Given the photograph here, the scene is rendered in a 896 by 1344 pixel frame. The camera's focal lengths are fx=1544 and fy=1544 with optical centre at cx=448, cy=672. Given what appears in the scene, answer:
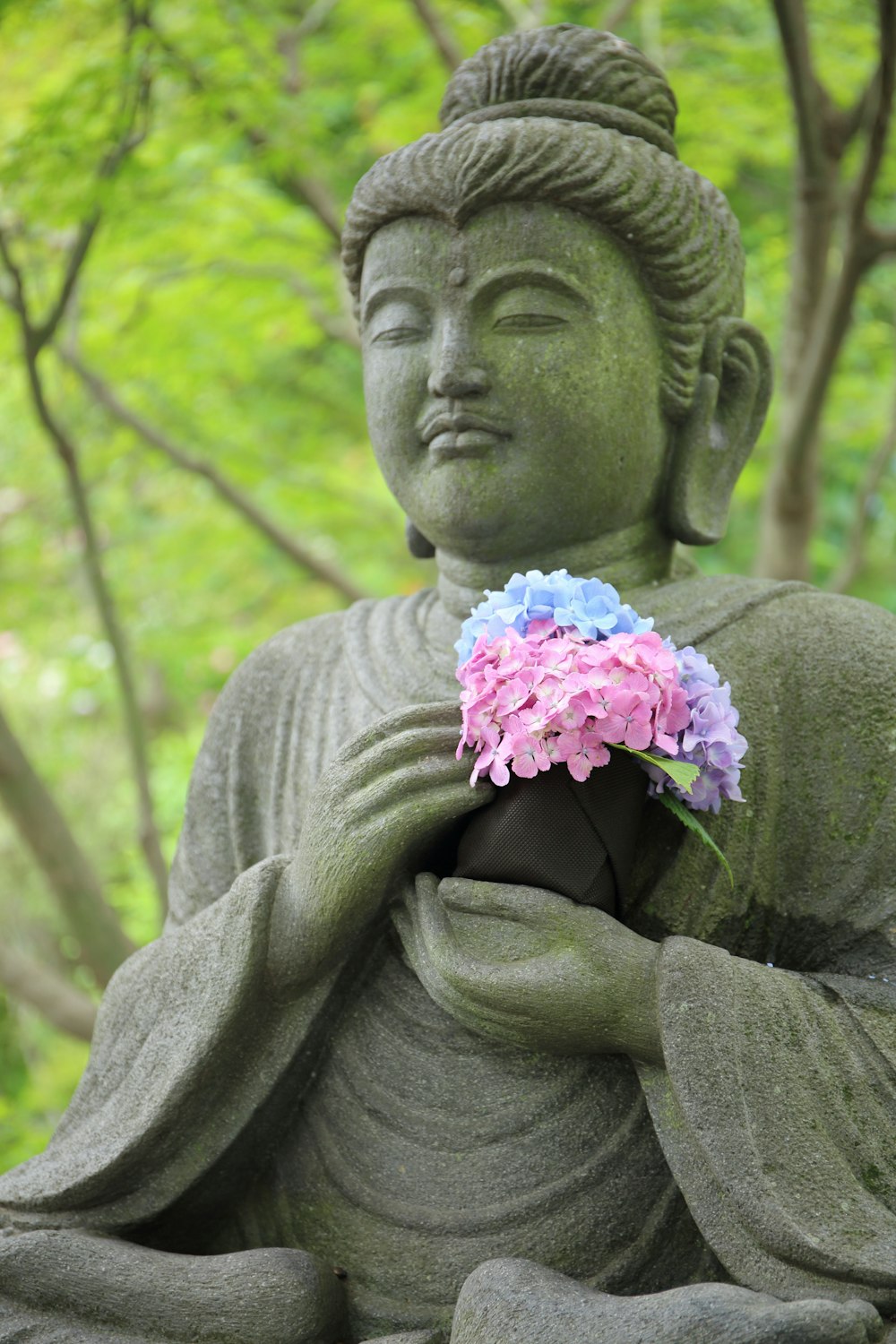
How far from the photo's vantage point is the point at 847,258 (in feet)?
17.1

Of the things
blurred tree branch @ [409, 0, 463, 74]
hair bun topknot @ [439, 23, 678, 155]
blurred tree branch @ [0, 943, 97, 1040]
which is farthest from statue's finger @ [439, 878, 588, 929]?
blurred tree branch @ [409, 0, 463, 74]

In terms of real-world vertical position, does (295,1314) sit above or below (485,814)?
Answer: below

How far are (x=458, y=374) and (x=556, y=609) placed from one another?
52cm

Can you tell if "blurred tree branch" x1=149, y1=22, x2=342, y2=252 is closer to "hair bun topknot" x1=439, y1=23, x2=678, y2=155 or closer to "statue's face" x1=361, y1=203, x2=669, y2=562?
"hair bun topknot" x1=439, y1=23, x2=678, y2=155

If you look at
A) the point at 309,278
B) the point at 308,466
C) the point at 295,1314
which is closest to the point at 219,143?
the point at 309,278

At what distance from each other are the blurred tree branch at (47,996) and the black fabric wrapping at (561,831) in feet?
12.7

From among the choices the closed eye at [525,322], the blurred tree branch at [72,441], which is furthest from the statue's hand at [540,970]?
the blurred tree branch at [72,441]

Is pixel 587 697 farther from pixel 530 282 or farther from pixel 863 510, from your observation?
pixel 863 510

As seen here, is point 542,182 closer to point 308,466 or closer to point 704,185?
point 704,185

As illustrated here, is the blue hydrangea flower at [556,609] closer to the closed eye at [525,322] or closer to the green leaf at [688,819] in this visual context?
the green leaf at [688,819]

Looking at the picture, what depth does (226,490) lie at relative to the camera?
22.6 ft

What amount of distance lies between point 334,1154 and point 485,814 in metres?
0.65

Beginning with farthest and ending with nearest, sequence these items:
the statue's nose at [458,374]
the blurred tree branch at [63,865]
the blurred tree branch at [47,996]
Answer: the blurred tree branch at [47,996] < the blurred tree branch at [63,865] < the statue's nose at [458,374]

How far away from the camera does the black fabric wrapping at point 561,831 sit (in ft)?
7.77
